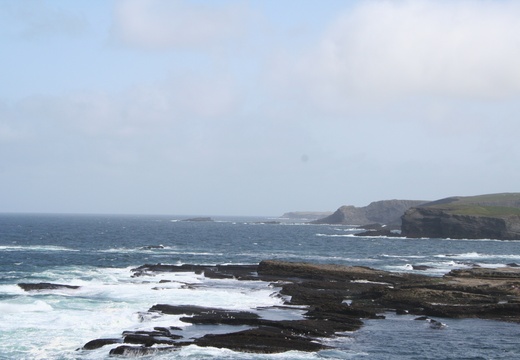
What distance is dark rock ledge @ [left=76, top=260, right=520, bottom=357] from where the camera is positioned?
3275cm

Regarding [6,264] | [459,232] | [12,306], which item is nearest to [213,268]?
[6,264]

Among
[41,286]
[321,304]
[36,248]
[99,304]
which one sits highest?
[36,248]

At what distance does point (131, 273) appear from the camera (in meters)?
64.4

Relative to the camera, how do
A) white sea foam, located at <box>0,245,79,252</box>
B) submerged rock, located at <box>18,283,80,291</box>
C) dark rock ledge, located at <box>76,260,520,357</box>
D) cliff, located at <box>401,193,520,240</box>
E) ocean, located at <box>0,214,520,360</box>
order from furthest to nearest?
cliff, located at <box>401,193,520,240</box>
white sea foam, located at <box>0,245,79,252</box>
submerged rock, located at <box>18,283,80,291</box>
dark rock ledge, located at <box>76,260,520,357</box>
ocean, located at <box>0,214,520,360</box>

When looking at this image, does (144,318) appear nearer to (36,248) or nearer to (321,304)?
(321,304)

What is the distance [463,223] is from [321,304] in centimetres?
11754

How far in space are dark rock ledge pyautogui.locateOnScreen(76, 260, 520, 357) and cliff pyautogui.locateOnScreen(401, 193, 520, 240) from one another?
89.3 meters

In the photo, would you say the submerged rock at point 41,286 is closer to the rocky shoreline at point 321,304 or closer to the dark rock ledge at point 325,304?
the rocky shoreline at point 321,304

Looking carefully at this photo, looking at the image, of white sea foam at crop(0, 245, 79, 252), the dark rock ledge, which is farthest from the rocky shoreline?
white sea foam at crop(0, 245, 79, 252)

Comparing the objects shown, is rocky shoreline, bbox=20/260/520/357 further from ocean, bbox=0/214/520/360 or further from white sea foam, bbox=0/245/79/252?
white sea foam, bbox=0/245/79/252

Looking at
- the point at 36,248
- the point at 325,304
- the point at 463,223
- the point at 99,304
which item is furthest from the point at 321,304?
the point at 463,223

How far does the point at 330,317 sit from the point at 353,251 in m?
65.0

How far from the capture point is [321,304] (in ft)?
146

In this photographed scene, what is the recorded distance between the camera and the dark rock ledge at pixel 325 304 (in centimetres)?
3275
